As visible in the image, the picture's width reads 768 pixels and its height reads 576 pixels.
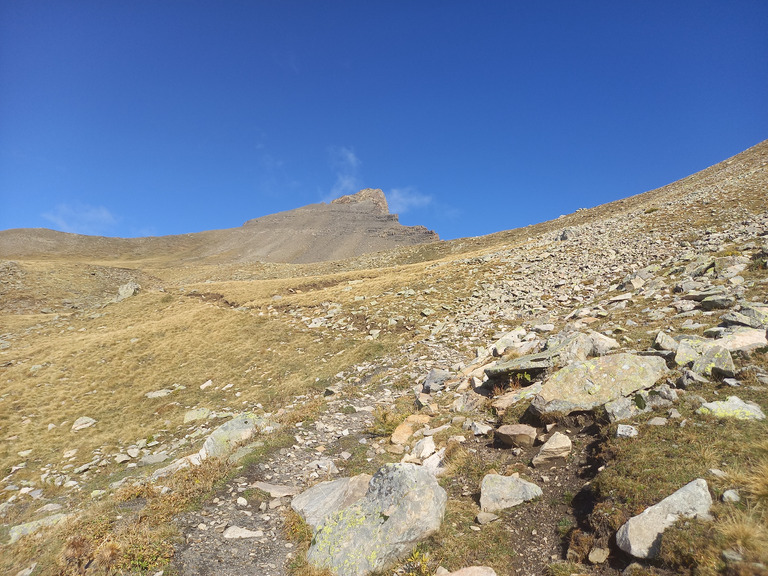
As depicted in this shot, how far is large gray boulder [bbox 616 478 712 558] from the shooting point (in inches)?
192

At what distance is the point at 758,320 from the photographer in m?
10.2

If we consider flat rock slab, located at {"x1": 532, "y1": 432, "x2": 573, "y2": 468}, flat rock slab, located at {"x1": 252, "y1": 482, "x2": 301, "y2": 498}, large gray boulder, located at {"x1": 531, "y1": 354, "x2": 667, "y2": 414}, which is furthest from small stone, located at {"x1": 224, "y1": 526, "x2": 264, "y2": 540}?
large gray boulder, located at {"x1": 531, "y1": 354, "x2": 667, "y2": 414}

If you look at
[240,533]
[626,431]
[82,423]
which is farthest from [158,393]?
[626,431]

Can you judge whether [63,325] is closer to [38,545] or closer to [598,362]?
[38,545]

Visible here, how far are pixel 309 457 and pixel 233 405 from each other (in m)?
8.68

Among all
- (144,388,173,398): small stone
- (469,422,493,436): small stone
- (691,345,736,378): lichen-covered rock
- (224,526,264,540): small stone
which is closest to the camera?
(224,526,264,540): small stone

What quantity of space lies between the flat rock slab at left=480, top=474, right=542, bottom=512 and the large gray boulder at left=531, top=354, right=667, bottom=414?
2.31m

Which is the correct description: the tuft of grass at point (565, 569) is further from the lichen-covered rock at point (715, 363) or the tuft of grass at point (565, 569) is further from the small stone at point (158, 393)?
the small stone at point (158, 393)

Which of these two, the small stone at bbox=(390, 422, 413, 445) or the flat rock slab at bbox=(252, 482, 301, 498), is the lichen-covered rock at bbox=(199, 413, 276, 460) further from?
the small stone at bbox=(390, 422, 413, 445)

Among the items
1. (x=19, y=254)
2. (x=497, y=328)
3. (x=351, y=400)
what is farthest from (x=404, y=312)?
(x=19, y=254)

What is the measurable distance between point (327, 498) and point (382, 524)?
6.74 feet

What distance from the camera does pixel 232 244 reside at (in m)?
176

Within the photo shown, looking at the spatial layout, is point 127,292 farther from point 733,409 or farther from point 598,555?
point 733,409

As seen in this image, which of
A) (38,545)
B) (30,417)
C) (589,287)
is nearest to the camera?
(38,545)
